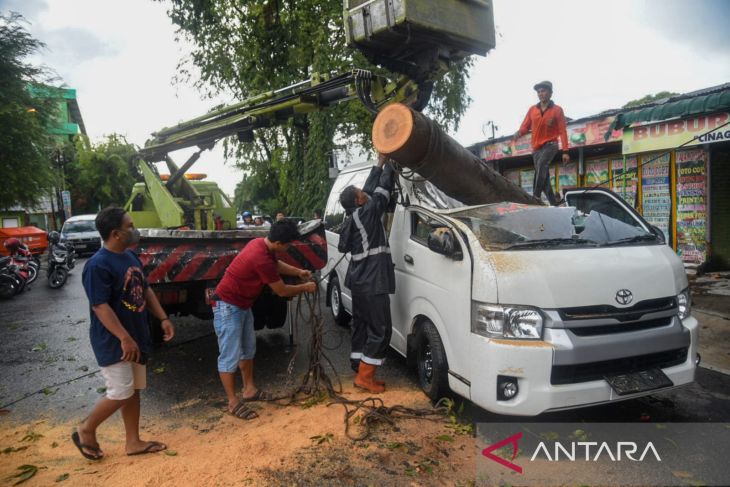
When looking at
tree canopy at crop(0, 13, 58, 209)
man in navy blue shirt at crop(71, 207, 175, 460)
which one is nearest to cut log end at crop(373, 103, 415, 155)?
man in navy blue shirt at crop(71, 207, 175, 460)

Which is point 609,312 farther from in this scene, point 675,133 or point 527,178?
point 527,178

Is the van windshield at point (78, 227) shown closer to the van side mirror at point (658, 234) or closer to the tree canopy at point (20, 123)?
the tree canopy at point (20, 123)

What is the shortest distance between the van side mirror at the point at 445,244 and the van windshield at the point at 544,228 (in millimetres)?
196

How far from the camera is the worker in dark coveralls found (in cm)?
416

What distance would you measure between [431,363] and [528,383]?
0.98 metres

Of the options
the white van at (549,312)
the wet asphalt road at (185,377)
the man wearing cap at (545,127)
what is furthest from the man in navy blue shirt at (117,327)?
the man wearing cap at (545,127)

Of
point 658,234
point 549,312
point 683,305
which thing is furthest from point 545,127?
point 549,312

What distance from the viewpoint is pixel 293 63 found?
14945mm

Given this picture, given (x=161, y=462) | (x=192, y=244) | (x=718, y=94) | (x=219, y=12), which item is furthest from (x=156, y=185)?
(x=219, y=12)

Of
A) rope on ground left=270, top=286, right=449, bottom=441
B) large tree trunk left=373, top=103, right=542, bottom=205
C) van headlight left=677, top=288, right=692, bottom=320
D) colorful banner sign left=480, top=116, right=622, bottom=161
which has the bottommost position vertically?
rope on ground left=270, top=286, right=449, bottom=441

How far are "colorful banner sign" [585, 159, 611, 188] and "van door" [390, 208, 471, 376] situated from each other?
25.9 feet

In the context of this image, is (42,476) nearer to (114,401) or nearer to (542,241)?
(114,401)

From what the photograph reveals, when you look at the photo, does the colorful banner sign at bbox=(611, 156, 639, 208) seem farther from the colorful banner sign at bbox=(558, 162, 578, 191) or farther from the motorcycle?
the motorcycle

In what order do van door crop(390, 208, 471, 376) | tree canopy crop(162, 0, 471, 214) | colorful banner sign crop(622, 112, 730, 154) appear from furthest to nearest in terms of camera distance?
1. tree canopy crop(162, 0, 471, 214)
2. colorful banner sign crop(622, 112, 730, 154)
3. van door crop(390, 208, 471, 376)
